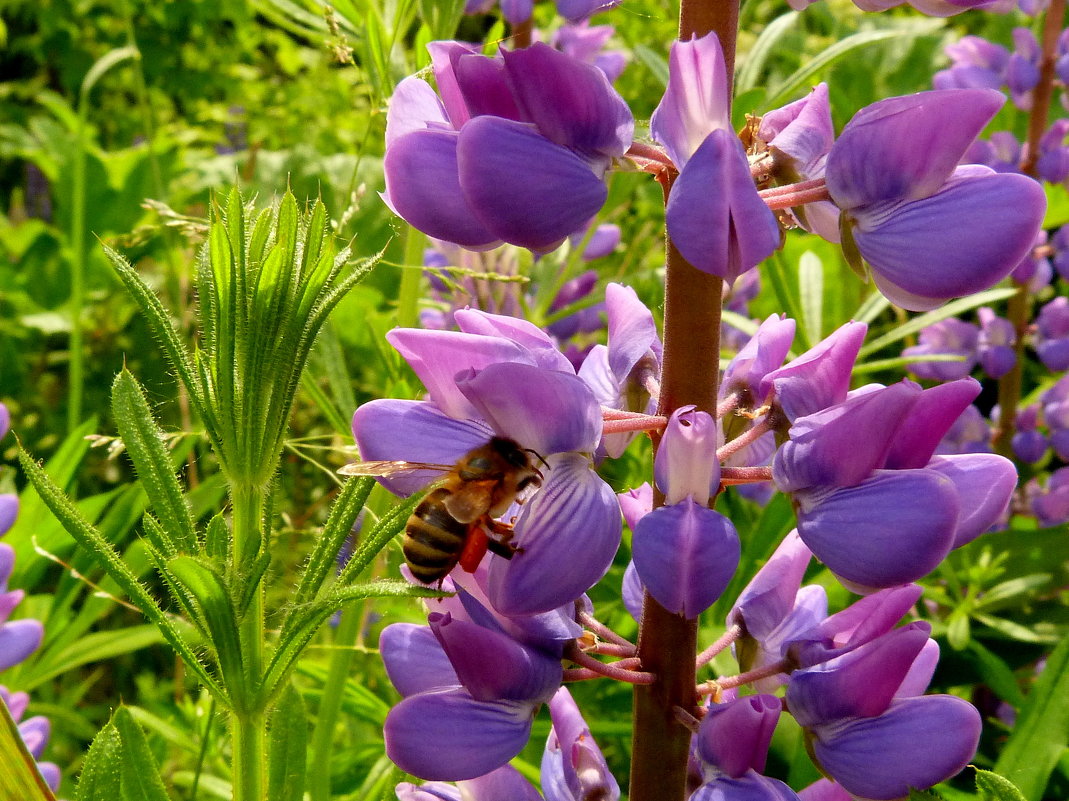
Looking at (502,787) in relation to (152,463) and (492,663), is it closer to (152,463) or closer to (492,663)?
(492,663)

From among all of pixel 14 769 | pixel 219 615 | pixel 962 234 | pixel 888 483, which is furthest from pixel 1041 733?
pixel 14 769

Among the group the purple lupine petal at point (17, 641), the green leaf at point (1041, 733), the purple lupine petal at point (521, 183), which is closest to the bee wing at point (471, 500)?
the purple lupine petal at point (521, 183)

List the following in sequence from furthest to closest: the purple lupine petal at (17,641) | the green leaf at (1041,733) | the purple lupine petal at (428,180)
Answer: the purple lupine petal at (17,641) → the green leaf at (1041,733) → the purple lupine petal at (428,180)

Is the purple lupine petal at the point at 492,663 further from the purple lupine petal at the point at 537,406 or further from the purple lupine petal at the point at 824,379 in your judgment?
the purple lupine petal at the point at 824,379

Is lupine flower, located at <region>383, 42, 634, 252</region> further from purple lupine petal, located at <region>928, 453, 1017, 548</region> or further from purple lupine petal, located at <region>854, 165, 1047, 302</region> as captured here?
purple lupine petal, located at <region>928, 453, 1017, 548</region>

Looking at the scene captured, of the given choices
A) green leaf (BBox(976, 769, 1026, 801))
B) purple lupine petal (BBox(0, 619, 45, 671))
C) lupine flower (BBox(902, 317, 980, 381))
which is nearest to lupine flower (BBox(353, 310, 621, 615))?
green leaf (BBox(976, 769, 1026, 801))
